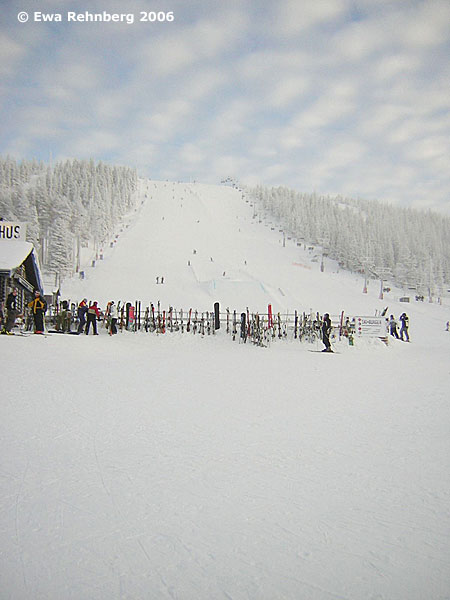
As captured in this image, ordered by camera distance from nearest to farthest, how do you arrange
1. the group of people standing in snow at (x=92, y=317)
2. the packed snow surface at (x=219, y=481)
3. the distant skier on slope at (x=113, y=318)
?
the packed snow surface at (x=219, y=481) < the group of people standing in snow at (x=92, y=317) < the distant skier on slope at (x=113, y=318)

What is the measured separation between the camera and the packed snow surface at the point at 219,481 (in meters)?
2.86

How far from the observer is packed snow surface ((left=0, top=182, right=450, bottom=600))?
286 centimetres

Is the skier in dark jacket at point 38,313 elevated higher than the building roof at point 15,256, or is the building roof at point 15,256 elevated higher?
the building roof at point 15,256

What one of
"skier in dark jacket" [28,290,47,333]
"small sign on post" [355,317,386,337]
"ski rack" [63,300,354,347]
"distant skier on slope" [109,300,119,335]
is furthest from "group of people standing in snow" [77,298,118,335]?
"small sign on post" [355,317,386,337]

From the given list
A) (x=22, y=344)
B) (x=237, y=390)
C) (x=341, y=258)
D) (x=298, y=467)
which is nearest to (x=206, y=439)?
(x=298, y=467)

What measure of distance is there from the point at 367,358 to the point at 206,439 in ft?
40.8

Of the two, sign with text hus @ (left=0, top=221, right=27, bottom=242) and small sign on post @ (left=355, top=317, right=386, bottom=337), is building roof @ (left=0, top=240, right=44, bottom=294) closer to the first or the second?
sign with text hus @ (left=0, top=221, right=27, bottom=242)

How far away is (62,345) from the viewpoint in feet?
44.7

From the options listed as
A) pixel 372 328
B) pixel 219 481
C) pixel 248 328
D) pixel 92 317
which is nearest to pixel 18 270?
pixel 92 317

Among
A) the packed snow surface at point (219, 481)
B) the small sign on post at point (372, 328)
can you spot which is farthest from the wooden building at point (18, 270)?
the small sign on post at point (372, 328)

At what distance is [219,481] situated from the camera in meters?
4.35

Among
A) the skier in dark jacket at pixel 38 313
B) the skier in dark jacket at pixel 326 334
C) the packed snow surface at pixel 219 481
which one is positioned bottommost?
the packed snow surface at pixel 219 481

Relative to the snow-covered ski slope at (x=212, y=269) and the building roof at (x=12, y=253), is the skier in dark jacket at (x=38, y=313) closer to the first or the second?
the building roof at (x=12, y=253)

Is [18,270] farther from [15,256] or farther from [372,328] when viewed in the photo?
[372,328]
